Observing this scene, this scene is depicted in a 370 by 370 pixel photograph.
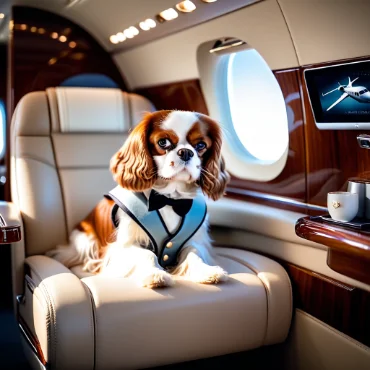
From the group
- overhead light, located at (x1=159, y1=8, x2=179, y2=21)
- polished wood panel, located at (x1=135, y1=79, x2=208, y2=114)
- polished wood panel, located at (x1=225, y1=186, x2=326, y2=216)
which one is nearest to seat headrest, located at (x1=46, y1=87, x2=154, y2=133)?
polished wood panel, located at (x1=135, y1=79, x2=208, y2=114)

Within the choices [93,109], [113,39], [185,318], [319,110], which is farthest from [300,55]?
[113,39]

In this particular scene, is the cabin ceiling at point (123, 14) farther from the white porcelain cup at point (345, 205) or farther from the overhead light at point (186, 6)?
the white porcelain cup at point (345, 205)

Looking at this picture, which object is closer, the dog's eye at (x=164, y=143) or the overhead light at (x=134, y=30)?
the dog's eye at (x=164, y=143)

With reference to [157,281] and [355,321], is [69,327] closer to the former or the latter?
[157,281]

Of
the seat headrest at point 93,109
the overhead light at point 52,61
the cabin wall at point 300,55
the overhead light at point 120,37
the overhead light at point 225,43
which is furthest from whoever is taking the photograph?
the overhead light at point 52,61

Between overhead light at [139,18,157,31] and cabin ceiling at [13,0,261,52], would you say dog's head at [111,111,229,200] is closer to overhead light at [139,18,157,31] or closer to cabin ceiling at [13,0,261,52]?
cabin ceiling at [13,0,261,52]

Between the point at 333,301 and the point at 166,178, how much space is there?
86 centimetres

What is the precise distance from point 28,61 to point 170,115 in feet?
4.80

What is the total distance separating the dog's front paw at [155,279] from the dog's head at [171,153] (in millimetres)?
366

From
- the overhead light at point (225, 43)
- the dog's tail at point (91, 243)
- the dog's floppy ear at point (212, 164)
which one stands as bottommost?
the dog's tail at point (91, 243)

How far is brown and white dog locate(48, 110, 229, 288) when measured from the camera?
2.24 meters

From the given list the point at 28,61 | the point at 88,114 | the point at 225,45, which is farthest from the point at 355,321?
the point at 28,61

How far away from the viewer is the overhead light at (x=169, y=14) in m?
2.60

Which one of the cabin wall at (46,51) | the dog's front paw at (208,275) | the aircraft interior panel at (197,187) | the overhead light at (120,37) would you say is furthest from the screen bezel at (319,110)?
the cabin wall at (46,51)
